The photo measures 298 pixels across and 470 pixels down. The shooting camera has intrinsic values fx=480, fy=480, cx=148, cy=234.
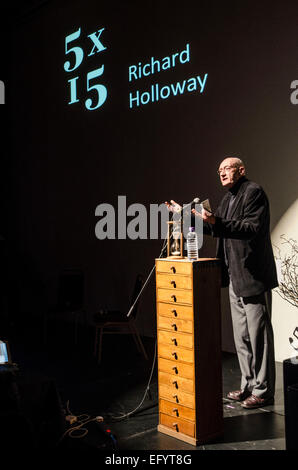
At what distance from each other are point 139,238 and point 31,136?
10.1ft

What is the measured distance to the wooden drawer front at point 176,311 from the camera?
109 inches

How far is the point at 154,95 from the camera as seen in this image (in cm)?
562

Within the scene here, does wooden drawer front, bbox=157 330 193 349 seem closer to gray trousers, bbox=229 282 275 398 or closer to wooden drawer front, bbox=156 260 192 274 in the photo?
wooden drawer front, bbox=156 260 192 274

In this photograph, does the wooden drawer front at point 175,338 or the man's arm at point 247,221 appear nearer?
the wooden drawer front at point 175,338

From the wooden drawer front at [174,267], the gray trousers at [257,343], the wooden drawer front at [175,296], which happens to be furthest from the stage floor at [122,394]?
the wooden drawer front at [174,267]

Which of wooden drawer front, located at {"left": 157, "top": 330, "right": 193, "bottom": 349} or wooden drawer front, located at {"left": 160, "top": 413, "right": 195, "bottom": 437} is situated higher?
wooden drawer front, located at {"left": 157, "top": 330, "right": 193, "bottom": 349}

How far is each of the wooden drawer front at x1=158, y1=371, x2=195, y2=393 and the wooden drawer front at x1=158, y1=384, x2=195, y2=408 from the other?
0.07ft

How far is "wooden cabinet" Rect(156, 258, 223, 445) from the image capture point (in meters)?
2.76

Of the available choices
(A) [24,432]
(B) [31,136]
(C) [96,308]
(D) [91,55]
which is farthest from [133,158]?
(A) [24,432]

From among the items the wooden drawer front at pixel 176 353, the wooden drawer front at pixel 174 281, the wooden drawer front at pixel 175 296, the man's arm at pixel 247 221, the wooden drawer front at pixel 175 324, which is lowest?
the wooden drawer front at pixel 176 353

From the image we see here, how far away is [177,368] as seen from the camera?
9.39 feet

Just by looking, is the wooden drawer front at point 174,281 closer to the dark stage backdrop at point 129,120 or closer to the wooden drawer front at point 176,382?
the wooden drawer front at point 176,382

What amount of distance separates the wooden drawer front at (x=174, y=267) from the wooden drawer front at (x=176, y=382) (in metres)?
0.63

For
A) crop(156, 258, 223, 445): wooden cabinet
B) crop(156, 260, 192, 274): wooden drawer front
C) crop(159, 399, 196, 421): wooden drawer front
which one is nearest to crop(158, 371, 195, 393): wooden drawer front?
crop(156, 258, 223, 445): wooden cabinet
